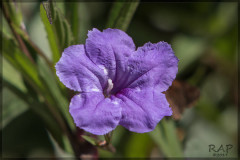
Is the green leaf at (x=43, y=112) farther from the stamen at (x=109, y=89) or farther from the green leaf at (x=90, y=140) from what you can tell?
the stamen at (x=109, y=89)

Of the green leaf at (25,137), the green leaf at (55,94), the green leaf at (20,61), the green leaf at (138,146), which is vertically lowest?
the green leaf at (25,137)

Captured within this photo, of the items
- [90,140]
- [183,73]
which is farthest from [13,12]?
[183,73]

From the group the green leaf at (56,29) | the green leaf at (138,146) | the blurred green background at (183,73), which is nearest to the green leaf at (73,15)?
the green leaf at (56,29)

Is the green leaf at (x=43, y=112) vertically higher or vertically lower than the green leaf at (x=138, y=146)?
higher

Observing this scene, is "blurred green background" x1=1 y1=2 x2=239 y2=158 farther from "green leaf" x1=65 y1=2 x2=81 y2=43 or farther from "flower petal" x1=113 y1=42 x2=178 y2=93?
"flower petal" x1=113 y1=42 x2=178 y2=93

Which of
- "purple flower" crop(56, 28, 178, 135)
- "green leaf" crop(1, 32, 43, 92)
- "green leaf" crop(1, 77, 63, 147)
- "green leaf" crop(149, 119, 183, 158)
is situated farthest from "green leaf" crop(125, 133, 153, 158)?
"purple flower" crop(56, 28, 178, 135)

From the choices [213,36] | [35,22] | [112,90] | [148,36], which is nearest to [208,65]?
[213,36]

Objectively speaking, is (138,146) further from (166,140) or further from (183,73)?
(183,73)

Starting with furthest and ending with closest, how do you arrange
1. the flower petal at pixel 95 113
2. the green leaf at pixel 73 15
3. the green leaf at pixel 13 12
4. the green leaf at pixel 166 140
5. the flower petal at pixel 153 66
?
the green leaf at pixel 166 140 < the green leaf at pixel 73 15 < the green leaf at pixel 13 12 < the flower petal at pixel 153 66 < the flower petal at pixel 95 113
